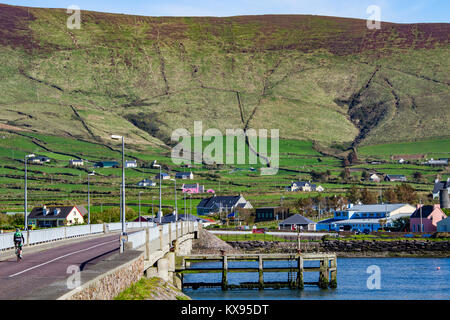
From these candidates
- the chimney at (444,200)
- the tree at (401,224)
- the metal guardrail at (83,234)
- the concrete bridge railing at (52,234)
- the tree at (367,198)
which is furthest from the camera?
the tree at (367,198)

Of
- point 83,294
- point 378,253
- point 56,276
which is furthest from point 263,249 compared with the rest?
point 83,294

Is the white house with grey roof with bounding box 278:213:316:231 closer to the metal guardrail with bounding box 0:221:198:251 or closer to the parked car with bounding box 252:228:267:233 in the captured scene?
the parked car with bounding box 252:228:267:233

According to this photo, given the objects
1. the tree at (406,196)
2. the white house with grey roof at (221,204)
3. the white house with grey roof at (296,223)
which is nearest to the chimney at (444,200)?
the tree at (406,196)

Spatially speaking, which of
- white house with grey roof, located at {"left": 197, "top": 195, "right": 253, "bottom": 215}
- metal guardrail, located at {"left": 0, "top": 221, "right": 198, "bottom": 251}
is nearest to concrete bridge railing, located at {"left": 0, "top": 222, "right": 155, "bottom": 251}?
metal guardrail, located at {"left": 0, "top": 221, "right": 198, "bottom": 251}

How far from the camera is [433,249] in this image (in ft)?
394

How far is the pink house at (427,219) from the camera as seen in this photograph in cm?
14325

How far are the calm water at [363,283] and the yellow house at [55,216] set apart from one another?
5187 centimetres

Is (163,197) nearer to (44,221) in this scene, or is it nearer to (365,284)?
(44,221)

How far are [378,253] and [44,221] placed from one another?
72240 mm

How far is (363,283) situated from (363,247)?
52.3 metres

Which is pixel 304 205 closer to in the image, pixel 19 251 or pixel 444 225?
pixel 444 225

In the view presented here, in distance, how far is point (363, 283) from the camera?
240 feet

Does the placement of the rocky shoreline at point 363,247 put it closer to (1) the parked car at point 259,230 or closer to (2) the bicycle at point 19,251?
(1) the parked car at point 259,230
